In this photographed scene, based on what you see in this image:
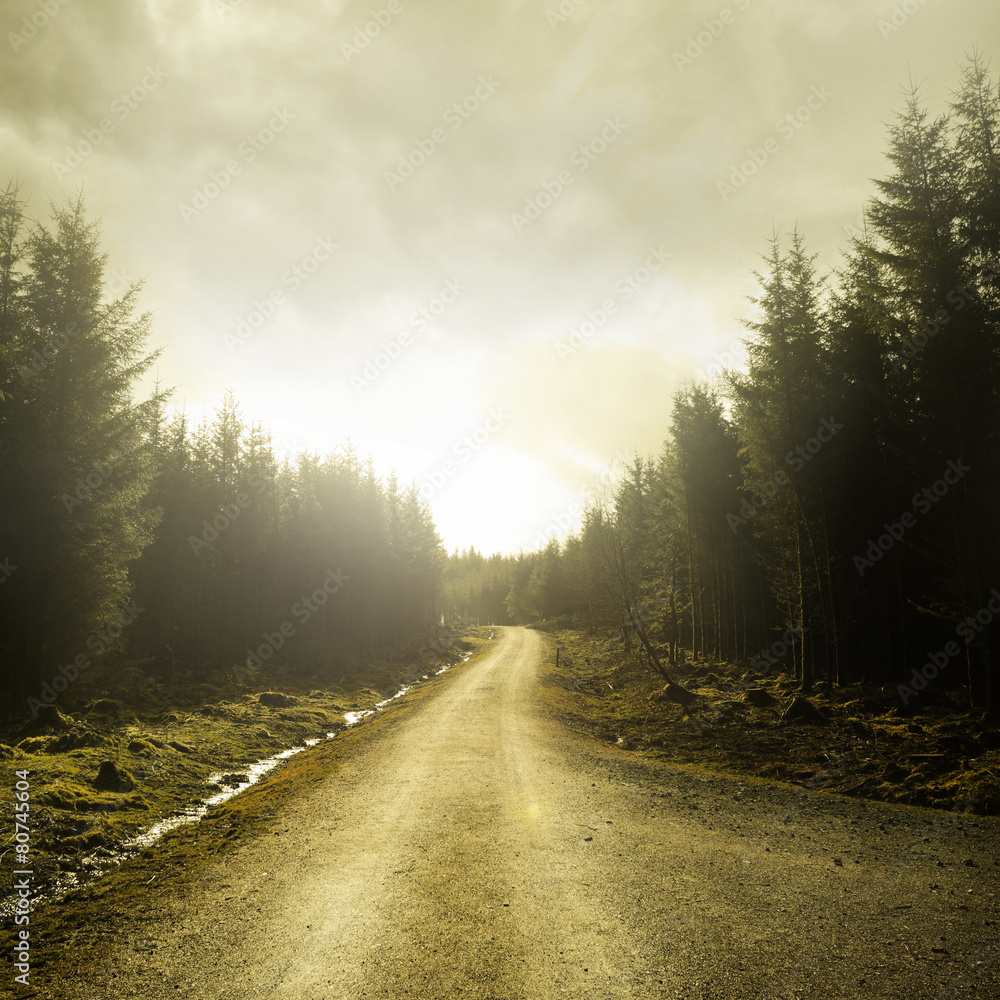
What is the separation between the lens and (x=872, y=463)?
59.3ft

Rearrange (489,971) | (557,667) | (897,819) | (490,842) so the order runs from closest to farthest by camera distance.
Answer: (489,971) → (490,842) → (897,819) → (557,667)

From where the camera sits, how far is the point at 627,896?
596 centimetres

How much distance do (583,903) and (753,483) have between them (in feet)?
57.0

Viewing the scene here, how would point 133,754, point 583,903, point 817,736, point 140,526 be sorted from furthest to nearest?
1. point 140,526
2. point 817,736
3. point 133,754
4. point 583,903

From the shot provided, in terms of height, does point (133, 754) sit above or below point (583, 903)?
below

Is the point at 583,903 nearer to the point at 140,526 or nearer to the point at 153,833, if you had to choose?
the point at 153,833

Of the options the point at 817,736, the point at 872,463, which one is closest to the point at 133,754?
the point at 817,736

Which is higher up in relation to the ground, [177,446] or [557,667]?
[177,446]

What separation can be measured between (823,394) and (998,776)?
13.3 metres

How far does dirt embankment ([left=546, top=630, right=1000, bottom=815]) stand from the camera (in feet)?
31.9

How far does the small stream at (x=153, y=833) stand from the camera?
6305 mm

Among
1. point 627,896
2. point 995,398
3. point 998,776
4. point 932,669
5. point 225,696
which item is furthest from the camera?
point 225,696

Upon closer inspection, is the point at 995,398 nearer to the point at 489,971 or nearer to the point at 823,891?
the point at 823,891

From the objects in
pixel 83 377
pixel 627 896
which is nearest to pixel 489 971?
pixel 627 896
